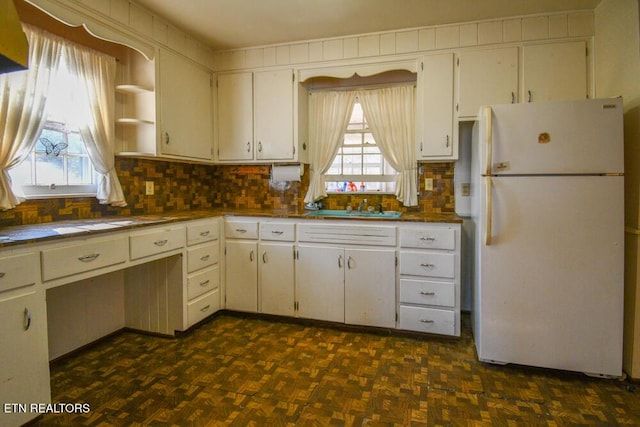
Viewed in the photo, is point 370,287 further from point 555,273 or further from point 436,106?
point 436,106

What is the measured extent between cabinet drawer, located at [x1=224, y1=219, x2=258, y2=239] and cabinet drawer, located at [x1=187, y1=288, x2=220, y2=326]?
18.9 inches

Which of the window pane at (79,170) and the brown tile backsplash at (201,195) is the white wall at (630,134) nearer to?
the brown tile backsplash at (201,195)

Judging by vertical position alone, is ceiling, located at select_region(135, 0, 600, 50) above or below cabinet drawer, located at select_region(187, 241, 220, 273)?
above

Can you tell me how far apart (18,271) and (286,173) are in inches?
84.4

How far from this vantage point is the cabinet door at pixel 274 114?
3.20 metres

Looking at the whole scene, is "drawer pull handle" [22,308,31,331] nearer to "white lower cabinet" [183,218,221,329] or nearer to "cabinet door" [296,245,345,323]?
"white lower cabinet" [183,218,221,329]

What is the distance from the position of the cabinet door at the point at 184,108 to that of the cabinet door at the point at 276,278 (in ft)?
3.46

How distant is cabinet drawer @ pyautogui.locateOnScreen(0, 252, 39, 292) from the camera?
1.52m

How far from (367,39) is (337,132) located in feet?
2.63

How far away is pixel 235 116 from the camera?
11.0ft

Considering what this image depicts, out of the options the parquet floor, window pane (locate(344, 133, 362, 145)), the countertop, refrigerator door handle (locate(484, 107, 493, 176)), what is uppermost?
window pane (locate(344, 133, 362, 145))

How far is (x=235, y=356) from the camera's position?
2352 millimetres

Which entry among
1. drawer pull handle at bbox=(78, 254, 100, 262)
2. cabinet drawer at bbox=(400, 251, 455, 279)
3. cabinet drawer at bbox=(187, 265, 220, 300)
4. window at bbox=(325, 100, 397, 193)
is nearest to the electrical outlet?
window at bbox=(325, 100, 397, 193)

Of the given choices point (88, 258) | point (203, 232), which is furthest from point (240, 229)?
point (88, 258)
